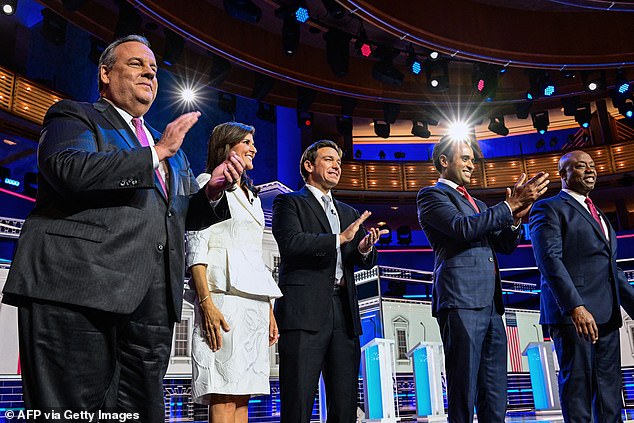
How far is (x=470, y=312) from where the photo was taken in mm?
2646

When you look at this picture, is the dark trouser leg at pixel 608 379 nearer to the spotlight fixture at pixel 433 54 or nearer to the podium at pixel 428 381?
the podium at pixel 428 381

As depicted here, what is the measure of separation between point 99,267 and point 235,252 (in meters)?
0.98

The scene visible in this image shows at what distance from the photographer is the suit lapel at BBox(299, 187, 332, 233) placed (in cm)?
272

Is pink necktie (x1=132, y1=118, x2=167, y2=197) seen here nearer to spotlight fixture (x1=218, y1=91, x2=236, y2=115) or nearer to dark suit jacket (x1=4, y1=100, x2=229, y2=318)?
dark suit jacket (x1=4, y1=100, x2=229, y2=318)

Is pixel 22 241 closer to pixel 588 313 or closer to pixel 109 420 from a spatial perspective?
pixel 109 420

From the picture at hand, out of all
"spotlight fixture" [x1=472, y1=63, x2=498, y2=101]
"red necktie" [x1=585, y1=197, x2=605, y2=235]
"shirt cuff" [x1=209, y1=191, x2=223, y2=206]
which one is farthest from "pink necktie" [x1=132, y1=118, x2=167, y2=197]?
"spotlight fixture" [x1=472, y1=63, x2=498, y2=101]

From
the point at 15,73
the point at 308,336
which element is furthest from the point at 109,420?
the point at 15,73

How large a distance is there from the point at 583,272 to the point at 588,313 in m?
0.31

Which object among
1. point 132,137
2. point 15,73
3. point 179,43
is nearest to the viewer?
point 132,137

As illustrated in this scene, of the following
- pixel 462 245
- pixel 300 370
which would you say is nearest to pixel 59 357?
pixel 300 370

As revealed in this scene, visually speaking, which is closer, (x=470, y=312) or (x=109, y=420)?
(x=109, y=420)

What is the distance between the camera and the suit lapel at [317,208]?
272 centimetres

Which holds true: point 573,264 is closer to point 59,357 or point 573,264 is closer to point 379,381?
point 379,381

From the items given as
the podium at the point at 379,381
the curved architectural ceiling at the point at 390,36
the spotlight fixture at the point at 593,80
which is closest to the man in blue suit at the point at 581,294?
Result: the podium at the point at 379,381
